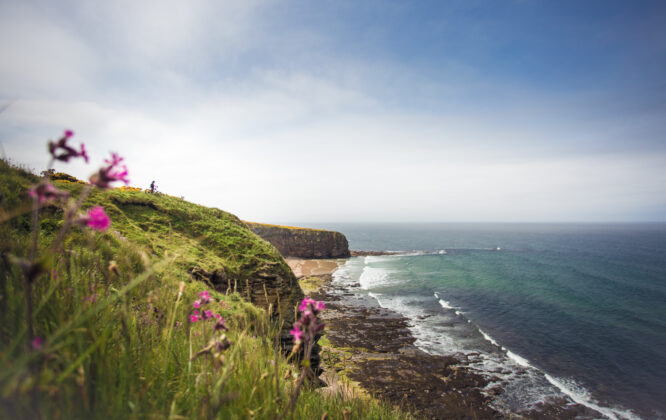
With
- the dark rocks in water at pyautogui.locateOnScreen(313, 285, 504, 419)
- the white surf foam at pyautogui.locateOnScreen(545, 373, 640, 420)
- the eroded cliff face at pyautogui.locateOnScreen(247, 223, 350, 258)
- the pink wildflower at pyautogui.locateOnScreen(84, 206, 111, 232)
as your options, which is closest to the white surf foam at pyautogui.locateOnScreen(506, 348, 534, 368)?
the white surf foam at pyautogui.locateOnScreen(545, 373, 640, 420)

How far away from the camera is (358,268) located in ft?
172

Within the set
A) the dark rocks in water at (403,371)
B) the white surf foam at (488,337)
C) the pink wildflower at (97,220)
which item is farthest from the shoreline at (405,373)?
the pink wildflower at (97,220)

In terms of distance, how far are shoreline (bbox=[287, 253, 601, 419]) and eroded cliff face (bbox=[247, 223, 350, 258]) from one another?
35637 mm

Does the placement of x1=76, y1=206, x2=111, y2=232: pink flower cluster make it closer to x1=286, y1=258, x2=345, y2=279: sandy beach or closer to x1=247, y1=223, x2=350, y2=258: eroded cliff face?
x1=286, y1=258, x2=345, y2=279: sandy beach

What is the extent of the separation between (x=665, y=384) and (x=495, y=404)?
38.8ft

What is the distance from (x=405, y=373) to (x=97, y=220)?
62.9ft

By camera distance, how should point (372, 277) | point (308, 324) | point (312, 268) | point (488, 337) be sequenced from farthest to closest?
point (312, 268) → point (372, 277) → point (488, 337) → point (308, 324)

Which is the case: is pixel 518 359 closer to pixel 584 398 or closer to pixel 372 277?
pixel 584 398

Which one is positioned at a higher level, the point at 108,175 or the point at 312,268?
the point at 108,175

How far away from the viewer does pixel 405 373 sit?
55.4 ft

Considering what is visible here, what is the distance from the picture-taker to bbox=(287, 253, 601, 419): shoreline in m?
14.1

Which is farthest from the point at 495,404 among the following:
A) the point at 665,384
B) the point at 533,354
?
the point at 665,384

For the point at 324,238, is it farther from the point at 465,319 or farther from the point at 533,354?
the point at 533,354

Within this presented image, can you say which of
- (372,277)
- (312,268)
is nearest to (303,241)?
(312,268)
